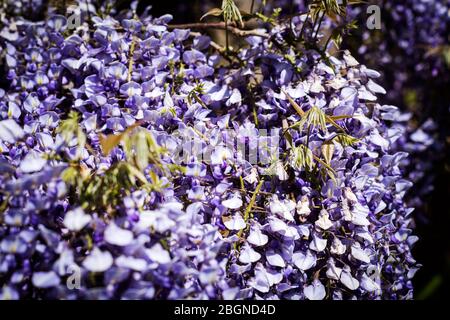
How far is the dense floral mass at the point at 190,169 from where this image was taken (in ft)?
2.95

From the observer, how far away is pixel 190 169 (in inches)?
42.3

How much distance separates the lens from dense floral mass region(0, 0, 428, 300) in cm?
90

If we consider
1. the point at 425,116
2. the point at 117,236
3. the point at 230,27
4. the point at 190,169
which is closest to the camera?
the point at 117,236

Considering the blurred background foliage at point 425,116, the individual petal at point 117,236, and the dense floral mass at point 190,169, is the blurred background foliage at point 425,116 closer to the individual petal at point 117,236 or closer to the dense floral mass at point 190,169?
the dense floral mass at point 190,169

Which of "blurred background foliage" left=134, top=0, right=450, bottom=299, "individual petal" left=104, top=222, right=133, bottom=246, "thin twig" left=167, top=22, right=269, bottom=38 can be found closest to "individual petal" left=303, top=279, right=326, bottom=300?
"individual petal" left=104, top=222, right=133, bottom=246

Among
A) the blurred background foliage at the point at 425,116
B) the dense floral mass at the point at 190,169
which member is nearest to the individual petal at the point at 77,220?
the dense floral mass at the point at 190,169

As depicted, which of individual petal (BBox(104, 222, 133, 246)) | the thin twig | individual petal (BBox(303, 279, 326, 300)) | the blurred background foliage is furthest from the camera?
the blurred background foliage

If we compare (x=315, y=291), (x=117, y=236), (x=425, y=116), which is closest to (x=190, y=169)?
(x=117, y=236)

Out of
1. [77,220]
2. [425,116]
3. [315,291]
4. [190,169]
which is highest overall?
[425,116]

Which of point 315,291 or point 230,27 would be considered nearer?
point 315,291

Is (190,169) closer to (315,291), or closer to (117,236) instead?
(117,236)

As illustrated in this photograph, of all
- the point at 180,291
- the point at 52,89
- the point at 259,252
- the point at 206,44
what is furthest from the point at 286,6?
the point at 180,291

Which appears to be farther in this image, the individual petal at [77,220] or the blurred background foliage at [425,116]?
the blurred background foliage at [425,116]

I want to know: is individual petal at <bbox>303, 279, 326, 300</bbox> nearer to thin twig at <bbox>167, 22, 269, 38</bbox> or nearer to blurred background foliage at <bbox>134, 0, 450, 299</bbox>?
thin twig at <bbox>167, 22, 269, 38</bbox>
